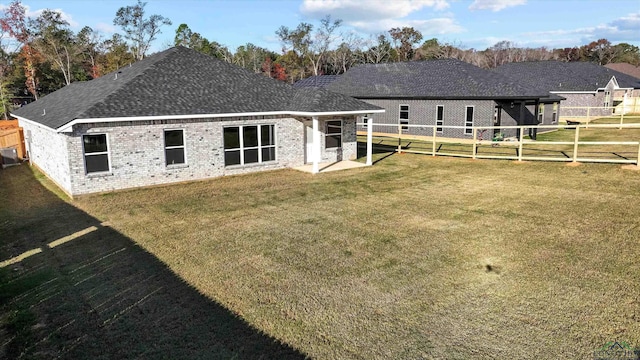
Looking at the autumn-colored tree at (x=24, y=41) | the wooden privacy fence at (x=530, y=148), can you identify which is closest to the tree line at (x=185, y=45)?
the autumn-colored tree at (x=24, y=41)

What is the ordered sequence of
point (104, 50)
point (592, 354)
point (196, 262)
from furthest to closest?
point (104, 50) → point (196, 262) → point (592, 354)

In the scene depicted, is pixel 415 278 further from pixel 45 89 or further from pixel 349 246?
pixel 45 89

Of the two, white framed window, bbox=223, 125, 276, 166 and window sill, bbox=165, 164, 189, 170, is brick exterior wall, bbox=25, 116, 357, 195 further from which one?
white framed window, bbox=223, 125, 276, 166

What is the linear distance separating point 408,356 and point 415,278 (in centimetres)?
239

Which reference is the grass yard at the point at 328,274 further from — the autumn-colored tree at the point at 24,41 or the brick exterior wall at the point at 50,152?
the autumn-colored tree at the point at 24,41

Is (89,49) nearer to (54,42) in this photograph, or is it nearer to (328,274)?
(54,42)

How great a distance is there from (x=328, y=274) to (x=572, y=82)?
4184 centimetres

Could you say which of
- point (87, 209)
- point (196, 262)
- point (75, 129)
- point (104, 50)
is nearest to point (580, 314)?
point (196, 262)

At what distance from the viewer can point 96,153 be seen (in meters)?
14.6

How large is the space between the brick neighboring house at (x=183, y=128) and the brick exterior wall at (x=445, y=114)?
10118 mm

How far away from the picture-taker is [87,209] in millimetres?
12906

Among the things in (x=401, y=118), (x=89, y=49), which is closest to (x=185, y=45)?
(x=89, y=49)

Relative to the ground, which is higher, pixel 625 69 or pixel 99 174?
pixel 625 69

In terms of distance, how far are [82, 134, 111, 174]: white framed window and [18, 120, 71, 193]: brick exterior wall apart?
23.1 inches
